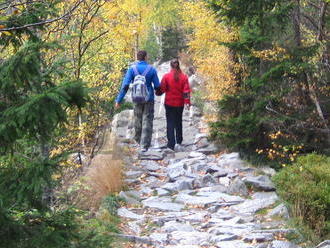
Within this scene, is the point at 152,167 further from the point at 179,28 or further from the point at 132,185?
the point at 179,28

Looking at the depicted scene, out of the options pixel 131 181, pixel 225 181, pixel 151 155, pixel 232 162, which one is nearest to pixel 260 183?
pixel 225 181

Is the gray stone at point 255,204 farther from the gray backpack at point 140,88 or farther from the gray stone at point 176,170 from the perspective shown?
the gray backpack at point 140,88

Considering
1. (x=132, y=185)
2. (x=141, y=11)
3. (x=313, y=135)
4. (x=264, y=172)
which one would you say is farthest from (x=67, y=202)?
(x=141, y=11)

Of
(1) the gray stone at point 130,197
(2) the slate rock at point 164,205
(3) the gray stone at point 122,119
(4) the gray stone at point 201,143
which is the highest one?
(3) the gray stone at point 122,119

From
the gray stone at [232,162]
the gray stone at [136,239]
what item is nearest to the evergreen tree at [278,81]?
the gray stone at [232,162]

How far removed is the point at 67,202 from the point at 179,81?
18.2 feet

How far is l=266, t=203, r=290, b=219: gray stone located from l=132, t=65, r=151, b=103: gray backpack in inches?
189

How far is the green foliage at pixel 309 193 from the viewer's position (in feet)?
22.1

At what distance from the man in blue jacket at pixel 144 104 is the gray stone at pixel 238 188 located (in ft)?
11.5

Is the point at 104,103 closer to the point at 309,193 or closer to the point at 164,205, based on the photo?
the point at 164,205

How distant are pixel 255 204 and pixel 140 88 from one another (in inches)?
174

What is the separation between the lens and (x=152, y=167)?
1170 centimetres

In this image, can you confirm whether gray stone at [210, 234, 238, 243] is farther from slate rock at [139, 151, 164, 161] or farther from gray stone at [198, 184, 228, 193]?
slate rock at [139, 151, 164, 161]

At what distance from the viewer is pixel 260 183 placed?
9.68m
